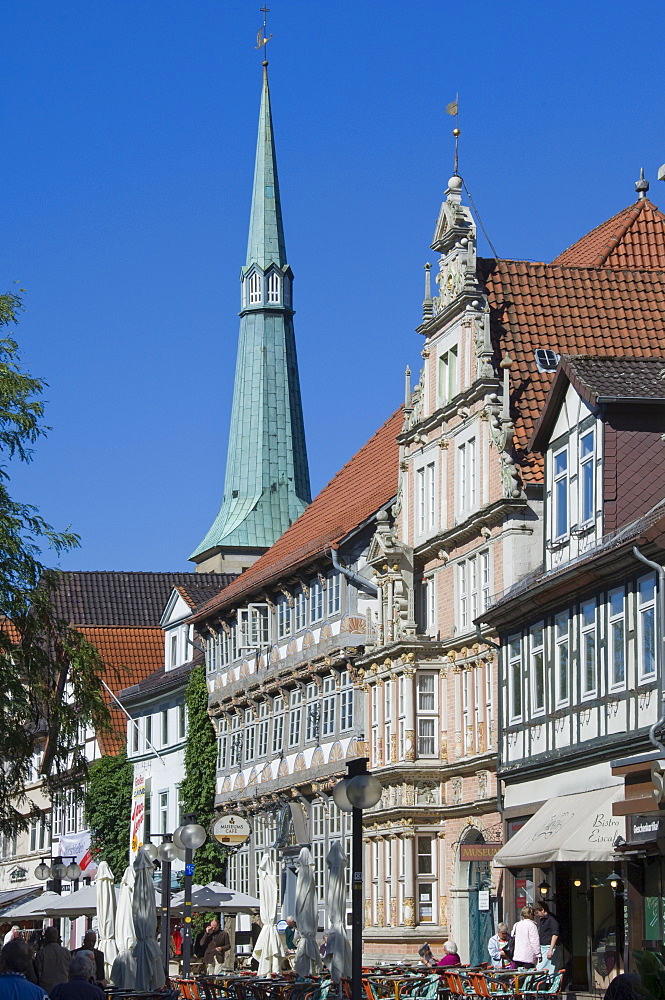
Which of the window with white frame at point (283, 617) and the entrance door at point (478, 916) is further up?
the window with white frame at point (283, 617)

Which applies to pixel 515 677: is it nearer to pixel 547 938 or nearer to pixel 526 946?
pixel 547 938

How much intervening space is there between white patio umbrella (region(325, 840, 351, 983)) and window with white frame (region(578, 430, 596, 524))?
7153 mm

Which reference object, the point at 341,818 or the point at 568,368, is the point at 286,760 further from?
the point at 568,368

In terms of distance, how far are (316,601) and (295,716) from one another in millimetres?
3729

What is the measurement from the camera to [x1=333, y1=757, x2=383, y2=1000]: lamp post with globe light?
19.9 meters

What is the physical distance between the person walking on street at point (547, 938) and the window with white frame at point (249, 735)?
26.1m

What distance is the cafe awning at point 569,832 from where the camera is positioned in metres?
29.4

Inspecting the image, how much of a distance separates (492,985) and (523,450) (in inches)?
613

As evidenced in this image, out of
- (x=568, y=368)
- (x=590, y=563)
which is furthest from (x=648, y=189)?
(x=590, y=563)

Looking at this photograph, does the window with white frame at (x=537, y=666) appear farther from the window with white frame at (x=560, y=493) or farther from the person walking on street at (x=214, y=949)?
the person walking on street at (x=214, y=949)

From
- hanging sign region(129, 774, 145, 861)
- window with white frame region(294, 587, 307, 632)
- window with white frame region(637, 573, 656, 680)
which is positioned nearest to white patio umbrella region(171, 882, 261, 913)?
window with white frame region(294, 587, 307, 632)

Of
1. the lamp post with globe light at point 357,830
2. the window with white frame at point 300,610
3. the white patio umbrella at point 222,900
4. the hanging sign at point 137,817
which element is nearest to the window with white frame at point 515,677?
the white patio umbrella at point 222,900

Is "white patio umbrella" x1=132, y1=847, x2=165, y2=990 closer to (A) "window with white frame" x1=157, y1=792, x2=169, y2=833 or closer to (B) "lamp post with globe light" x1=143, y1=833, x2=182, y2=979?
(B) "lamp post with globe light" x1=143, y1=833, x2=182, y2=979

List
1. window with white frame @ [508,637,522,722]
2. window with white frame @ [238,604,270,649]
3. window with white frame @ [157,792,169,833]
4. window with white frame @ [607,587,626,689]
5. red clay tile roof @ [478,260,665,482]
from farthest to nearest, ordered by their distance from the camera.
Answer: window with white frame @ [157,792,169,833]
window with white frame @ [238,604,270,649]
red clay tile roof @ [478,260,665,482]
window with white frame @ [508,637,522,722]
window with white frame @ [607,587,626,689]
